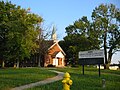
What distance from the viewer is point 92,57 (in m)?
28.6

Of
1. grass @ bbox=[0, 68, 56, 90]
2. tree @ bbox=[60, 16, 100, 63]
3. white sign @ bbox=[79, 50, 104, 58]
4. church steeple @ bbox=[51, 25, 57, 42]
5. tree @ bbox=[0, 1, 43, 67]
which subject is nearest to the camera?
grass @ bbox=[0, 68, 56, 90]

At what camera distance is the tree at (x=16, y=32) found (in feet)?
156

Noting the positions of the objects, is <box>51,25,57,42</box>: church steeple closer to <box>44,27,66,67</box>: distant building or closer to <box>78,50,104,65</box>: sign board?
<box>44,27,66,67</box>: distant building

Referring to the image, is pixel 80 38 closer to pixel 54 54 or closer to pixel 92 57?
pixel 54 54

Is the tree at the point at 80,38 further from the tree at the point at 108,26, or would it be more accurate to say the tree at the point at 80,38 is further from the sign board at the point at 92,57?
the sign board at the point at 92,57

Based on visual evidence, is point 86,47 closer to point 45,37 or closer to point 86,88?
point 45,37

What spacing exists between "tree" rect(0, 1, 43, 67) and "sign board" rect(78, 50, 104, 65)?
65.6ft

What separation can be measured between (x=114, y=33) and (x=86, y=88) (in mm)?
44148

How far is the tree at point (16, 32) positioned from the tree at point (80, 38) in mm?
12130

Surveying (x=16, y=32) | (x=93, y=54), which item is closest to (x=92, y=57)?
(x=93, y=54)

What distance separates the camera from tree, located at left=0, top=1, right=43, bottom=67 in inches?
1877

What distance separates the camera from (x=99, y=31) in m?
58.1

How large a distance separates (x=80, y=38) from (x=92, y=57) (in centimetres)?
3293

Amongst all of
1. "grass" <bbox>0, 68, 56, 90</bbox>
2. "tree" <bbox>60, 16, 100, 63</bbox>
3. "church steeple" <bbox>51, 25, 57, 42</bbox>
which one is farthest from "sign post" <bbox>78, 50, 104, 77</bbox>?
"church steeple" <bbox>51, 25, 57, 42</bbox>
